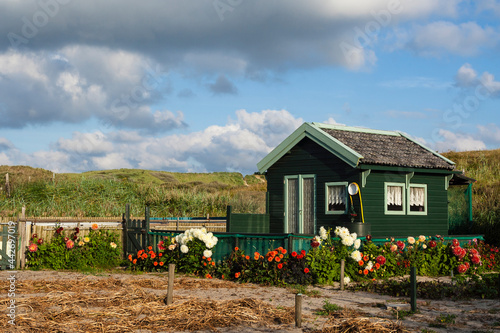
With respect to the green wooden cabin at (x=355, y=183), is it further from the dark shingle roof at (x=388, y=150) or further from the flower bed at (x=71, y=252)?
the flower bed at (x=71, y=252)

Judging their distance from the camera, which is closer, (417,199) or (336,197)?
(336,197)

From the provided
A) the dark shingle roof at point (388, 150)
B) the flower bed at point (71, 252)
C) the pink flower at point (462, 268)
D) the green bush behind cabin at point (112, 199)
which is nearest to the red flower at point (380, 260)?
the pink flower at point (462, 268)

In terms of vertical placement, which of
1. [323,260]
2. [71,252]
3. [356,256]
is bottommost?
[71,252]

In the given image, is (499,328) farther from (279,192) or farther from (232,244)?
(279,192)

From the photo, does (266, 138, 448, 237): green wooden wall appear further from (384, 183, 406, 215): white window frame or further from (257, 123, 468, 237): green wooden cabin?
(384, 183, 406, 215): white window frame

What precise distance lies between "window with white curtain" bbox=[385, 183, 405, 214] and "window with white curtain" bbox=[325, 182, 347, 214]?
1.50 metres

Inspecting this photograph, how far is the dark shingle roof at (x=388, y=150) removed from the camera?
59.4 feet

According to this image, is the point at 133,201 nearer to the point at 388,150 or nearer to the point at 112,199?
the point at 112,199

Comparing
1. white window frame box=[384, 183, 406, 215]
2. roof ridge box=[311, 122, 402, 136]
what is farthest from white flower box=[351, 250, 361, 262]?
roof ridge box=[311, 122, 402, 136]

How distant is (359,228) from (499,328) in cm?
792

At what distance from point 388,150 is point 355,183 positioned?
263 centimetres

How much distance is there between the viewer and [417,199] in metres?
19.4

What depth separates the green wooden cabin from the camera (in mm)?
17750

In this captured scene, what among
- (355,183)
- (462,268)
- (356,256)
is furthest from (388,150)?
(356,256)
